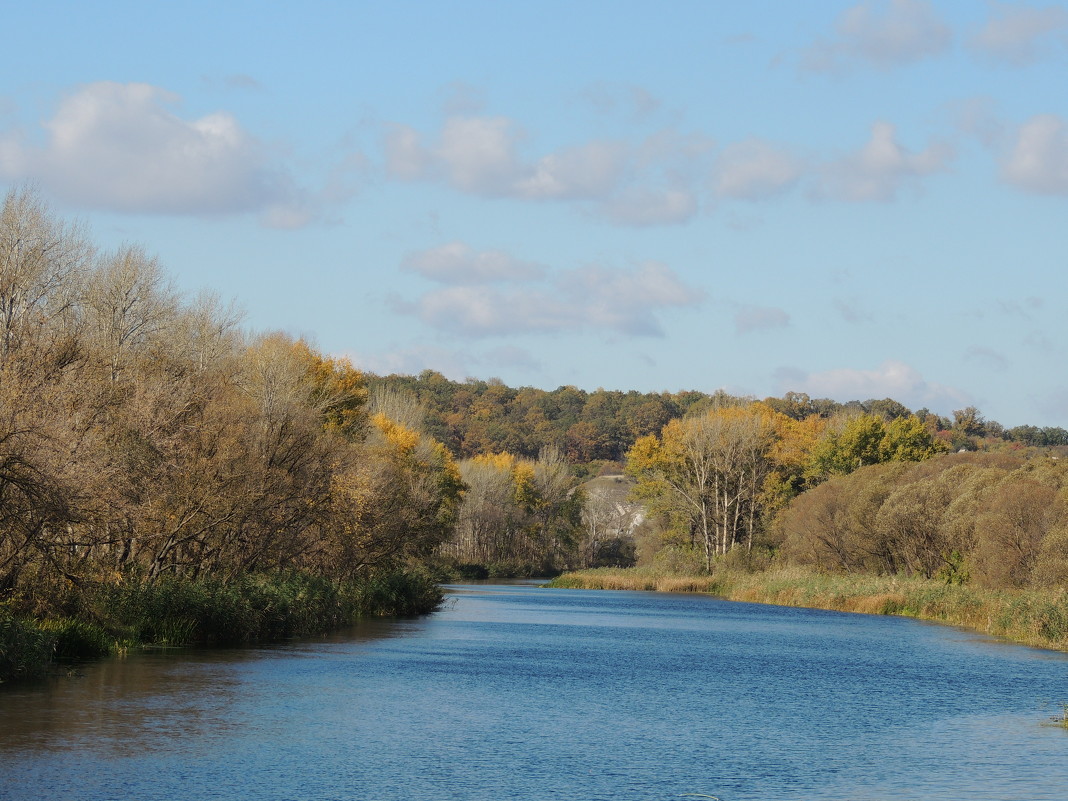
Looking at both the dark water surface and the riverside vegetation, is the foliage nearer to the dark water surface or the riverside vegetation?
the dark water surface

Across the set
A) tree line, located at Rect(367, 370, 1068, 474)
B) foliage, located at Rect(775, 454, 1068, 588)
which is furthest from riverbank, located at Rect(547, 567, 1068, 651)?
tree line, located at Rect(367, 370, 1068, 474)

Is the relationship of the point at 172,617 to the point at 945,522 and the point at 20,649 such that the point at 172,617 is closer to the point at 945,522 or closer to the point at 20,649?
the point at 20,649

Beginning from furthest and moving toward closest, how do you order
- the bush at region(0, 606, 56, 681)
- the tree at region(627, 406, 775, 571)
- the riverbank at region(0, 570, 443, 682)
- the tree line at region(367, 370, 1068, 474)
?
the tree line at region(367, 370, 1068, 474)
the tree at region(627, 406, 775, 571)
the riverbank at region(0, 570, 443, 682)
the bush at region(0, 606, 56, 681)

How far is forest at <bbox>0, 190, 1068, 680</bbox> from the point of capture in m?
28.3

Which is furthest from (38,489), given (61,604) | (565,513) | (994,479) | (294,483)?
(565,513)

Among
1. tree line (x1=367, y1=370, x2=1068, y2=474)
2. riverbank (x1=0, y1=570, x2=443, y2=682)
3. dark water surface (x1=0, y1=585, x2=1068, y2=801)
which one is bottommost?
dark water surface (x1=0, y1=585, x2=1068, y2=801)

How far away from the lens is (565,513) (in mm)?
136125

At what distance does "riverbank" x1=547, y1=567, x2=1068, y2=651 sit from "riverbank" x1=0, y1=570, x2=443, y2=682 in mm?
26820

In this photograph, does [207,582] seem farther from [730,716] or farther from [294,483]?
[730,716]

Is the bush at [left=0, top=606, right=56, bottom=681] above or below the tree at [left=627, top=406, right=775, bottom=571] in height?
below

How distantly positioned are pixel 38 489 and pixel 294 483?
2277cm

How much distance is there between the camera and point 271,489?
43.1 m

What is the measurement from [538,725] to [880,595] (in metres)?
44.4

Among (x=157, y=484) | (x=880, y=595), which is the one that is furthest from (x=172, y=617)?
(x=880, y=595)
